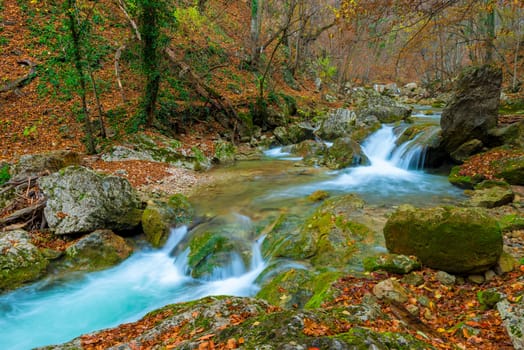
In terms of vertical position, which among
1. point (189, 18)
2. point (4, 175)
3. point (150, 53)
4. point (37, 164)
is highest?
point (189, 18)

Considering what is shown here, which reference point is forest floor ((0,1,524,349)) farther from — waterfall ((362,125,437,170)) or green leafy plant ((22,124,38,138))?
waterfall ((362,125,437,170))

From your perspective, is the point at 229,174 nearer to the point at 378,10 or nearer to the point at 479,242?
the point at 378,10

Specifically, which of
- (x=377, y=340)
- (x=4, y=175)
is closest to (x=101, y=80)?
(x=4, y=175)

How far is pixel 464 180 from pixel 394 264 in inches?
263

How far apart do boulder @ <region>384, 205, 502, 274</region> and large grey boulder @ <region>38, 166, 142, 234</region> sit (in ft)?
20.3

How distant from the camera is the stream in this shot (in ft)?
17.4

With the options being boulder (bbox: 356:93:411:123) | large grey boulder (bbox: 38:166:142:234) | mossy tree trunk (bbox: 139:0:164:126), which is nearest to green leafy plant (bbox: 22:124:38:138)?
mossy tree trunk (bbox: 139:0:164:126)

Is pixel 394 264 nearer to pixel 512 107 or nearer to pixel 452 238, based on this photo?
pixel 452 238

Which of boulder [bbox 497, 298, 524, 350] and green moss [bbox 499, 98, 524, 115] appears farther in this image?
green moss [bbox 499, 98, 524, 115]

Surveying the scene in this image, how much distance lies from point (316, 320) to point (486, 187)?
28.5ft

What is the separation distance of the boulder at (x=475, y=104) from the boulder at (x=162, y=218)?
9937 mm

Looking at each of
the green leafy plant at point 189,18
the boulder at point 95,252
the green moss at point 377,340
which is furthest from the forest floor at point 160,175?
the green leafy plant at point 189,18

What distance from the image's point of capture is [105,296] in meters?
5.94

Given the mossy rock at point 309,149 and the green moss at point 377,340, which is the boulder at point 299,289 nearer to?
the green moss at point 377,340
